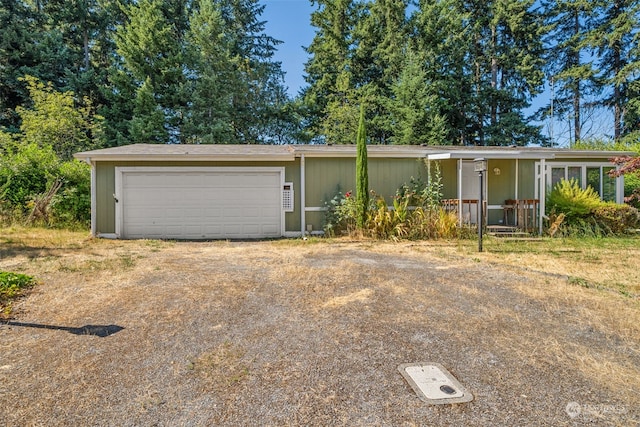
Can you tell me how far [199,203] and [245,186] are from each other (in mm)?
1281

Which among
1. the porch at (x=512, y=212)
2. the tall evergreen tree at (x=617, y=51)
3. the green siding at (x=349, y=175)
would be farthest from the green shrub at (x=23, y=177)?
the tall evergreen tree at (x=617, y=51)

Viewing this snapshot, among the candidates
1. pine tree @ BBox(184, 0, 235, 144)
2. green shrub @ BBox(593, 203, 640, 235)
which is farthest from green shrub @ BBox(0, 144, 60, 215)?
green shrub @ BBox(593, 203, 640, 235)

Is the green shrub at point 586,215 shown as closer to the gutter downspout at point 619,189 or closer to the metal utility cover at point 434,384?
the gutter downspout at point 619,189

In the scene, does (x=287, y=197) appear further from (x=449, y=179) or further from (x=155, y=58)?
(x=155, y=58)

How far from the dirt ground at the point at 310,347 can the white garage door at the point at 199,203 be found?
3880 mm

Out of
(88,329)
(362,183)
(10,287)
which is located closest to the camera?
(88,329)

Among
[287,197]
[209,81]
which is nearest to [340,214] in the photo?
[287,197]

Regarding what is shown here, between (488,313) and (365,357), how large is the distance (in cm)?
166

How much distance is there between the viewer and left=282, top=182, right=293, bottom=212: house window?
31.0 feet

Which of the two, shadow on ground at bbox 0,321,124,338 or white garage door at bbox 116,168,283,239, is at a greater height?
white garage door at bbox 116,168,283,239

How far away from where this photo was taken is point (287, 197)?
373 inches

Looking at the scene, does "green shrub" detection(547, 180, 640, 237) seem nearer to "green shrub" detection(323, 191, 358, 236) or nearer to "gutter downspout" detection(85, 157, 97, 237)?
"green shrub" detection(323, 191, 358, 236)

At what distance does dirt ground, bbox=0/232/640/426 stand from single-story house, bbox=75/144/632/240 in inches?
156

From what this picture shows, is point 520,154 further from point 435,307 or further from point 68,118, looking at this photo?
point 68,118
